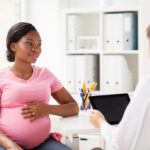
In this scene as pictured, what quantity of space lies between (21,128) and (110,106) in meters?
0.49

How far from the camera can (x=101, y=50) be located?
314 centimetres

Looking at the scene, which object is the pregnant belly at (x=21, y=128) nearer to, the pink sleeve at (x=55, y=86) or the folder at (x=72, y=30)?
the pink sleeve at (x=55, y=86)

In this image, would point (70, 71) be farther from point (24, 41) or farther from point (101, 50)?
point (24, 41)

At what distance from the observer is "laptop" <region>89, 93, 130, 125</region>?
6.52 feet

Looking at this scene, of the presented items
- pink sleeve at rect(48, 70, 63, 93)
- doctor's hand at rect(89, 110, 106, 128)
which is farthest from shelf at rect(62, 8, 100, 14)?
doctor's hand at rect(89, 110, 106, 128)

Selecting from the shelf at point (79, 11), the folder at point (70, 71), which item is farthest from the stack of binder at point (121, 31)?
the folder at point (70, 71)

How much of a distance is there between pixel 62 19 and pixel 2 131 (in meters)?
1.45

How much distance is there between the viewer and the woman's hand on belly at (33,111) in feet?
6.70

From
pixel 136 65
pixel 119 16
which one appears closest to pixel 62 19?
pixel 119 16

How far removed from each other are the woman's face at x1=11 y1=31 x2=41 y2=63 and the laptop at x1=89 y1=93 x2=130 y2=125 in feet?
1.38

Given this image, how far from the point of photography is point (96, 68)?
3.30 meters

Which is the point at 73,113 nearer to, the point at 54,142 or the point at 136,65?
the point at 54,142

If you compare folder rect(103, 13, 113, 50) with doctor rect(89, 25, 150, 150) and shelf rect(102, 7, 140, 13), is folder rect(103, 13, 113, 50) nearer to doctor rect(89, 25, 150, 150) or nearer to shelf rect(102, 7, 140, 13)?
shelf rect(102, 7, 140, 13)

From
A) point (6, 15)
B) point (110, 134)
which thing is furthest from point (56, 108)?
point (6, 15)
